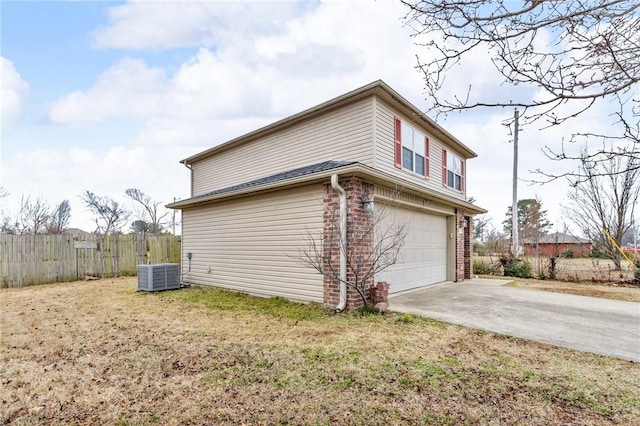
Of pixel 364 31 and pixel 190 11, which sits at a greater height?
pixel 190 11

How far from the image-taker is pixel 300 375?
11.6ft

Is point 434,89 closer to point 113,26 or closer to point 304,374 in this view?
point 304,374

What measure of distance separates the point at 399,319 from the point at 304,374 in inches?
105

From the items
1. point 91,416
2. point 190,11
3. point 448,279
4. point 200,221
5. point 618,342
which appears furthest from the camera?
point 448,279

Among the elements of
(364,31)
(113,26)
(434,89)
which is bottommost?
(434,89)

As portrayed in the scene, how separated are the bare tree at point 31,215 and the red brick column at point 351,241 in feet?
68.4

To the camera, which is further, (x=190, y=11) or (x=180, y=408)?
(x=190, y=11)

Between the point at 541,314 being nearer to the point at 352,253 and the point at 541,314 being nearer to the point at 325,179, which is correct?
the point at 352,253

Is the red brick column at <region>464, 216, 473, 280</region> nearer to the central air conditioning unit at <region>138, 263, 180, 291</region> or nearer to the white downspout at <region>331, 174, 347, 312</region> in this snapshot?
the white downspout at <region>331, 174, 347, 312</region>

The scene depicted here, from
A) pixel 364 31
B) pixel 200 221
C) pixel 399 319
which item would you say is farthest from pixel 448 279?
pixel 364 31

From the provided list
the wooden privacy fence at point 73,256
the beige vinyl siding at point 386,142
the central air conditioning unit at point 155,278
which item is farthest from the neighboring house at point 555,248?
the wooden privacy fence at point 73,256

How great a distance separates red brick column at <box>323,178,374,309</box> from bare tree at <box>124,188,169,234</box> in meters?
26.9

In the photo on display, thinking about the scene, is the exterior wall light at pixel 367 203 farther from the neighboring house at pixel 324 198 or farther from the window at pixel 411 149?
the window at pixel 411 149

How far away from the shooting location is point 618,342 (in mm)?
4684
